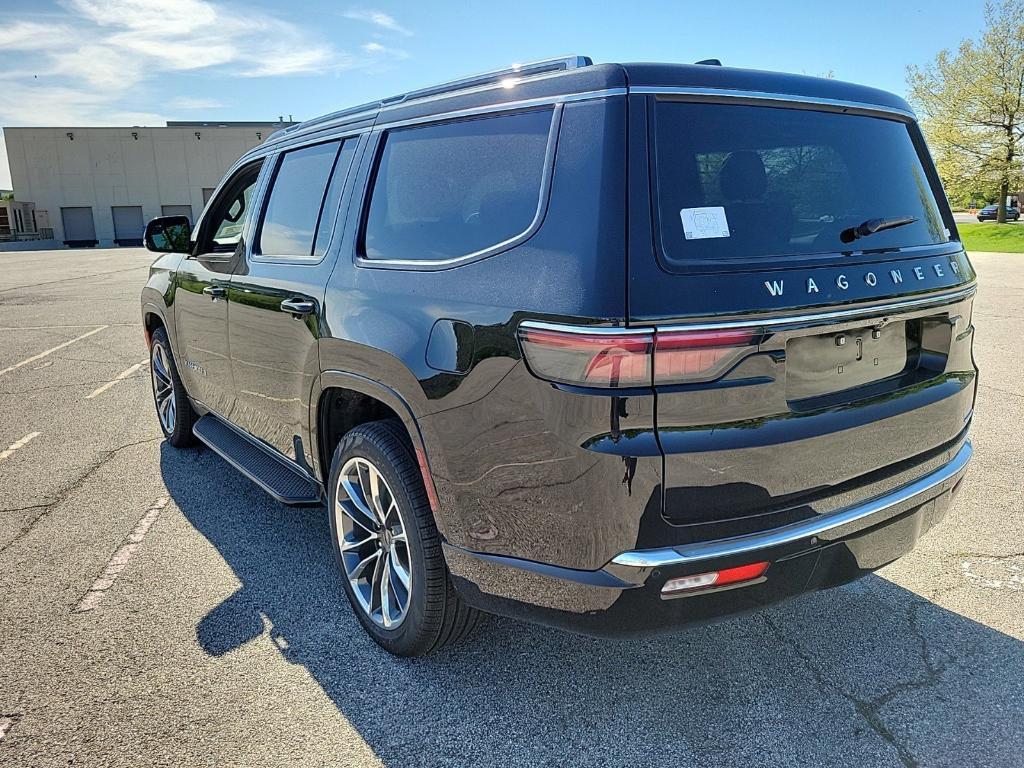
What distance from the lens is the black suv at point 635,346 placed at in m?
2.05

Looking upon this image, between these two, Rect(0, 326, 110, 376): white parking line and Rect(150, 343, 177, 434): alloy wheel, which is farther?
Rect(0, 326, 110, 376): white parking line

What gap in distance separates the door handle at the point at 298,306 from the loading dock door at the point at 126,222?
6375cm

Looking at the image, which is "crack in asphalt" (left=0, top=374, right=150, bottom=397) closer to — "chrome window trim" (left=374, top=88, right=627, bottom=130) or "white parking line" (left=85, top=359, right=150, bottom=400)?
"white parking line" (left=85, top=359, right=150, bottom=400)

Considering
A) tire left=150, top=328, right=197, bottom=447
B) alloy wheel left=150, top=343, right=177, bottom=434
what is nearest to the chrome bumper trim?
tire left=150, top=328, right=197, bottom=447

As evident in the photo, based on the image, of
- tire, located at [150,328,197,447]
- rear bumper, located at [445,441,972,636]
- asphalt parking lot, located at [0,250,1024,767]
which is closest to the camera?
rear bumper, located at [445,441,972,636]

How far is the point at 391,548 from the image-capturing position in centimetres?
295

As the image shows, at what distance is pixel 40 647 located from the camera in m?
3.05

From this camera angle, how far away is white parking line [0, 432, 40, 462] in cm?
555

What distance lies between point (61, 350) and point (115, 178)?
189 ft

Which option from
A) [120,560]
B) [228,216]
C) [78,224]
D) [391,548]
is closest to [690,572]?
[391,548]

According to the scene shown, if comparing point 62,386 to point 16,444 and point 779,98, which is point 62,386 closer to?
point 16,444

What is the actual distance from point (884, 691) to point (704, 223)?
1747 mm

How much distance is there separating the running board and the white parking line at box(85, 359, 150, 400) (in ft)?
10.7

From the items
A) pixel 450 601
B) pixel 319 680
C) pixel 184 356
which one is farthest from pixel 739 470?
pixel 184 356
